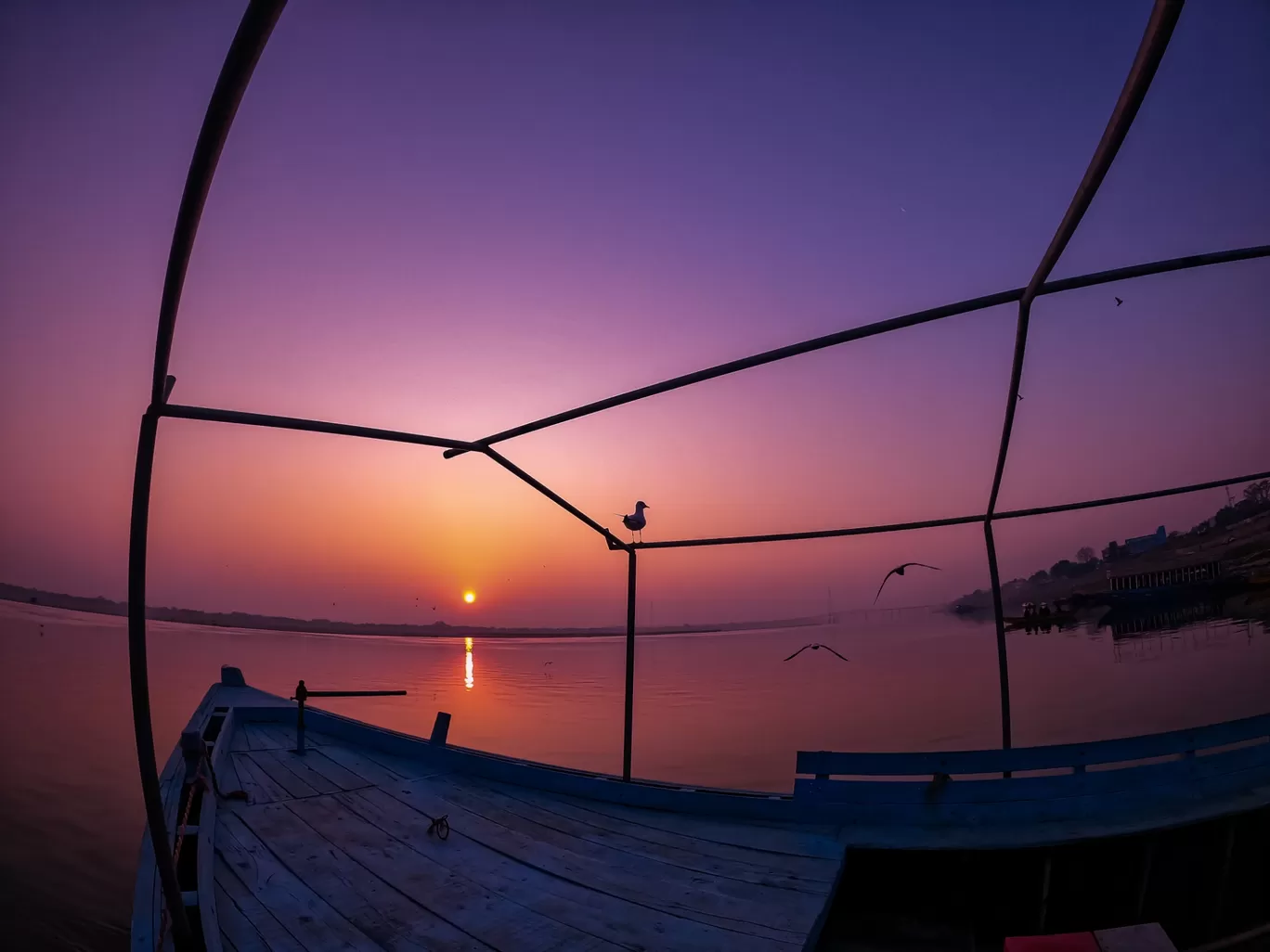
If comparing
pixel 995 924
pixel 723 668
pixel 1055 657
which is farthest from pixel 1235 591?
pixel 995 924

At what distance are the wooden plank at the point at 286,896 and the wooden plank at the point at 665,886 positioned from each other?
1071mm

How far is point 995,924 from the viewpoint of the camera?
331 centimetres

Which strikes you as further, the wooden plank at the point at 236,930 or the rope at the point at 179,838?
the wooden plank at the point at 236,930

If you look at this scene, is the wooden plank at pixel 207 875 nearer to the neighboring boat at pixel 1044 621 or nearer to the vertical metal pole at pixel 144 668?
the vertical metal pole at pixel 144 668

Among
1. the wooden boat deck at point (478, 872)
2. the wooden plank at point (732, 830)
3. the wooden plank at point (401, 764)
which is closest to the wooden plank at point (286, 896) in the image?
the wooden boat deck at point (478, 872)

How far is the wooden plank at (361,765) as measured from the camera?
5.74m

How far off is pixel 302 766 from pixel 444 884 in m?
3.56

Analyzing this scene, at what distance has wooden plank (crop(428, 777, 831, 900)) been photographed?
331 centimetres

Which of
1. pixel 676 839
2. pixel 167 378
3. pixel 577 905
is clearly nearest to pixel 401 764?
pixel 676 839

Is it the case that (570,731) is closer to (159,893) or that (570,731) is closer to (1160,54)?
(159,893)

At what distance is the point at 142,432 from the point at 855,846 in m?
4.06

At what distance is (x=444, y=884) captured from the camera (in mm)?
3523

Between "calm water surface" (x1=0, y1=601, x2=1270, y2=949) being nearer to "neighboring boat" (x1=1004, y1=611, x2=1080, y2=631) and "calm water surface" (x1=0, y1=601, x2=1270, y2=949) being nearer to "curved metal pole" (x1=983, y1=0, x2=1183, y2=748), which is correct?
"curved metal pole" (x1=983, y1=0, x2=1183, y2=748)

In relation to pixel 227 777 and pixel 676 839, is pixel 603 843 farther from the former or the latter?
pixel 227 777
